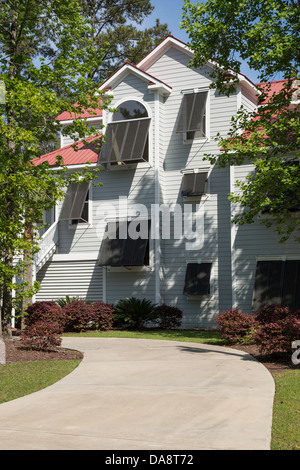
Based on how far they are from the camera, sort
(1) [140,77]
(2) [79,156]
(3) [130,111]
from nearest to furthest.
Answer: (1) [140,77] → (3) [130,111] → (2) [79,156]

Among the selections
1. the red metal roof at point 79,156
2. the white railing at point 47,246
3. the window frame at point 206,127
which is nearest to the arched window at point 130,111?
the red metal roof at point 79,156

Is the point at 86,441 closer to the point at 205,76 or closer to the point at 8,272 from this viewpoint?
the point at 8,272

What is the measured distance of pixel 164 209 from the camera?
22188 mm

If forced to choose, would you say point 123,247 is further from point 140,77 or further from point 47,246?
point 140,77

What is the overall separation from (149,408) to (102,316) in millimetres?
12703

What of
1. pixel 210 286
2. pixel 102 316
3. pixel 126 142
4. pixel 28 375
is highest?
pixel 126 142

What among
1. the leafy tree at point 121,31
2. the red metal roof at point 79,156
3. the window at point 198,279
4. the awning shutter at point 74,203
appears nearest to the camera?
the window at point 198,279

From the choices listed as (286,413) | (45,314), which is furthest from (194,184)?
(286,413)

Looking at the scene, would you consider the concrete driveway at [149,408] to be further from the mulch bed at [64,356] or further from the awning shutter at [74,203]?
the awning shutter at [74,203]

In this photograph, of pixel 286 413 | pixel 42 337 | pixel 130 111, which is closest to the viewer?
pixel 286 413

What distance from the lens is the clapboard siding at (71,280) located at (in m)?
23.2

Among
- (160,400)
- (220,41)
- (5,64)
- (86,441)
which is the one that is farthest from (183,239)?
(86,441)

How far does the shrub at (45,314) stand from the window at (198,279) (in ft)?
15.9

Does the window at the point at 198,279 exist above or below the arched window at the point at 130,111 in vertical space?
below
